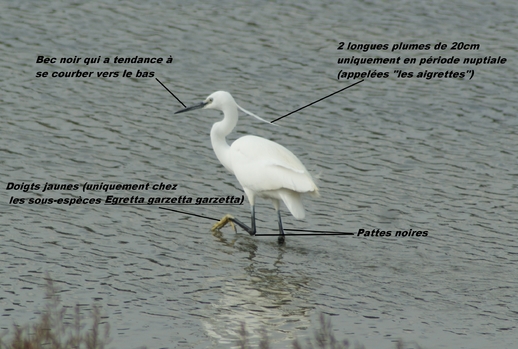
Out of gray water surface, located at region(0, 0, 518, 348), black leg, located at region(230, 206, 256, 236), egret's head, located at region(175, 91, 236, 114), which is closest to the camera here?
gray water surface, located at region(0, 0, 518, 348)

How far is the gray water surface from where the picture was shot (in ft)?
26.8

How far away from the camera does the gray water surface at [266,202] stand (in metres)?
8.18

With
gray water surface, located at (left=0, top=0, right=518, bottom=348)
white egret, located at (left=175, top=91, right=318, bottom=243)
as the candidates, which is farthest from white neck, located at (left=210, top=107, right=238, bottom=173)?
gray water surface, located at (left=0, top=0, right=518, bottom=348)

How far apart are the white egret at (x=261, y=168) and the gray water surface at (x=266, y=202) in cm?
48

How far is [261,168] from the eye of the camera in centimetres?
1017

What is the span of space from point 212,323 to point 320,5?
12.2 m

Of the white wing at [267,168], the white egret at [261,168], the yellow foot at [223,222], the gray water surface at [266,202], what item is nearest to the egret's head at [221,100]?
the white egret at [261,168]

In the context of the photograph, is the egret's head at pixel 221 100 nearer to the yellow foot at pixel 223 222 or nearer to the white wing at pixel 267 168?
the white wing at pixel 267 168

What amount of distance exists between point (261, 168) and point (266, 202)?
177cm

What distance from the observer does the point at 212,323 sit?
774cm

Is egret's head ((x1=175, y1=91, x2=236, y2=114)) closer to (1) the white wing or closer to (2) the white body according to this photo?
(2) the white body

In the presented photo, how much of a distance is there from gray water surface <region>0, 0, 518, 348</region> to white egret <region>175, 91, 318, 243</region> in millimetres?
478

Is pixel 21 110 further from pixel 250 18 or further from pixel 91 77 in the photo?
pixel 250 18

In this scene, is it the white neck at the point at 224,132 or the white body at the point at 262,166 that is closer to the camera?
the white body at the point at 262,166
